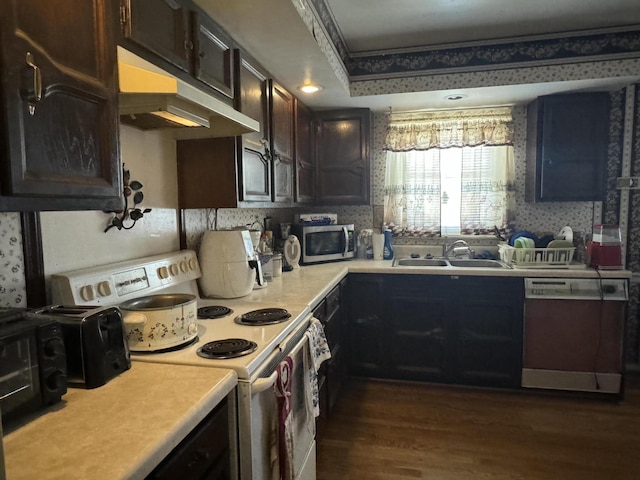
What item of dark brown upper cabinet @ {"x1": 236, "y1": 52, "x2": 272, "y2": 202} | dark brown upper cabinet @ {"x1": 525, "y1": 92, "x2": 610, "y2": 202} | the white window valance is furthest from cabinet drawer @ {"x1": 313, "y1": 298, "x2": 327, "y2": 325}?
dark brown upper cabinet @ {"x1": 525, "y1": 92, "x2": 610, "y2": 202}

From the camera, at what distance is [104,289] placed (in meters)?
1.36

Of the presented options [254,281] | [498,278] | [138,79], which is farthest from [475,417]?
[138,79]

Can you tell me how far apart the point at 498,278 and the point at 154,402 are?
2.36 m

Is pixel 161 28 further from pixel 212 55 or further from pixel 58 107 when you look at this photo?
pixel 58 107

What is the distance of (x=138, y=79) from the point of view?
105 centimetres

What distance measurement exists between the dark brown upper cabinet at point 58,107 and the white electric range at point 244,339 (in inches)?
18.0

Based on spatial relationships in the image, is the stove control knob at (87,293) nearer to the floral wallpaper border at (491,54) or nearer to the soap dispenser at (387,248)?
the floral wallpaper border at (491,54)

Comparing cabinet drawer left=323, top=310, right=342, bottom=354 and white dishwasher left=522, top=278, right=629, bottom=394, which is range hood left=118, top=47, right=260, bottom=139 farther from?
white dishwasher left=522, top=278, right=629, bottom=394

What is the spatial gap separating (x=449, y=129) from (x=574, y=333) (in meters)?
1.74

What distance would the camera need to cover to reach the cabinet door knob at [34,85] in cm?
77

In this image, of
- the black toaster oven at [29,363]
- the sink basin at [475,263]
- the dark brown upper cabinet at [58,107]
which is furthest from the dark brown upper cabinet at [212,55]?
the sink basin at [475,263]

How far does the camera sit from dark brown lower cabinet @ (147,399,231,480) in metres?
0.84

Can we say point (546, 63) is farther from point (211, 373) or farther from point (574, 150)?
point (211, 373)

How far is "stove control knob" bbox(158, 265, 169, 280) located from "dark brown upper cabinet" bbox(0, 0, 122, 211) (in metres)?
0.66
